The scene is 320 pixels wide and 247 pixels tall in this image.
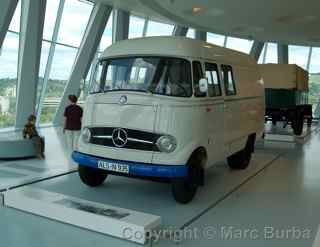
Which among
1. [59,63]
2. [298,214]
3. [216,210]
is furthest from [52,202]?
[59,63]

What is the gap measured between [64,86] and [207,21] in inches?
257

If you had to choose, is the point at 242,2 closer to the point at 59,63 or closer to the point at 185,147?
the point at 59,63

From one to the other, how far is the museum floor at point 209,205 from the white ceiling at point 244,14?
6.19m

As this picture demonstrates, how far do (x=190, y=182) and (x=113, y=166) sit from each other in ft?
3.50

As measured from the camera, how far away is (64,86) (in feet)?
50.9

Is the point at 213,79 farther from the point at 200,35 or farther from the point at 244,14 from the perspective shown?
the point at 200,35

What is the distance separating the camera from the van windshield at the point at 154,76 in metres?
5.21

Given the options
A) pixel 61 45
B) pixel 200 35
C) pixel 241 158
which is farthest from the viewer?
pixel 200 35

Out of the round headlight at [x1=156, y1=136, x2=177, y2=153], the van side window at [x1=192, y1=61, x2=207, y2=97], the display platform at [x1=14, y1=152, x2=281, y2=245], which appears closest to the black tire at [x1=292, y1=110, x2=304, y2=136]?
the display platform at [x1=14, y1=152, x2=281, y2=245]

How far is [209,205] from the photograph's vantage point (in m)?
5.20

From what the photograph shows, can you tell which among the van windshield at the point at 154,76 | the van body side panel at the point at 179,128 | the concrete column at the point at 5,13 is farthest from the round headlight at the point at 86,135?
the concrete column at the point at 5,13

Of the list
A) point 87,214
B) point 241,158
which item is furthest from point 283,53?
point 87,214

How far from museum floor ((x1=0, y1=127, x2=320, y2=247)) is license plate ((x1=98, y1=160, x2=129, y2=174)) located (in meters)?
0.47

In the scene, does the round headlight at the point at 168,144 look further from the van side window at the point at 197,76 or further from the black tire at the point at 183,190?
the van side window at the point at 197,76
